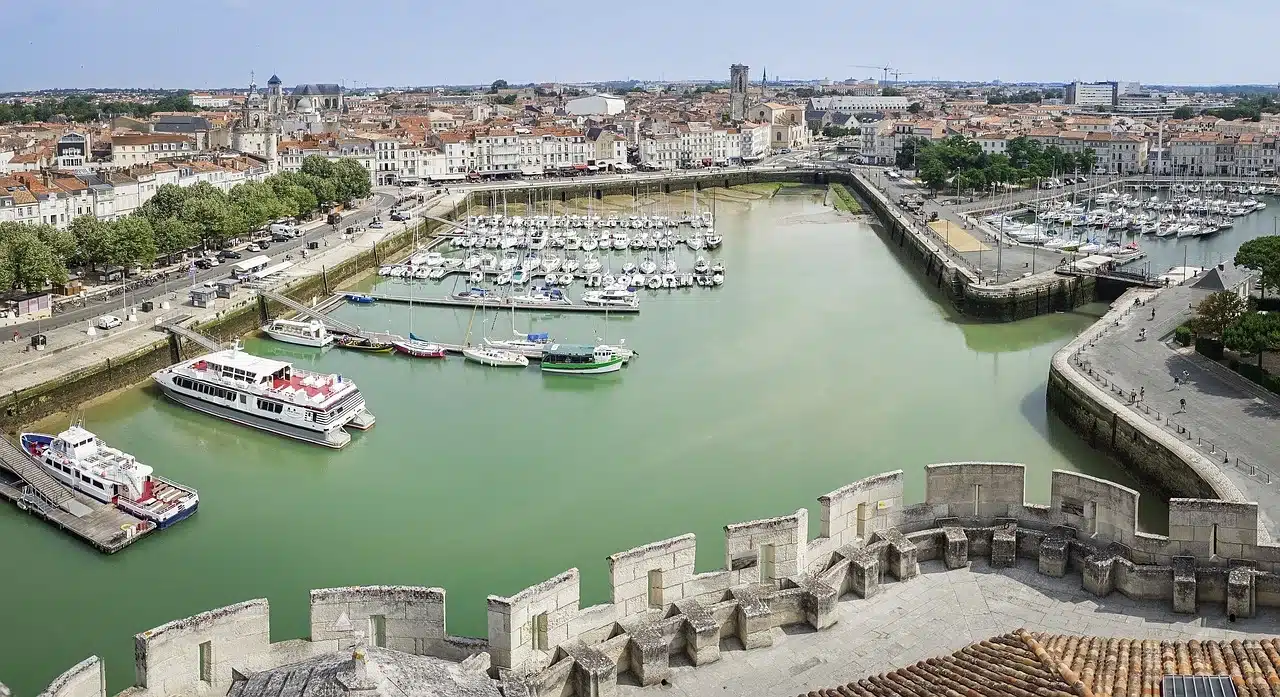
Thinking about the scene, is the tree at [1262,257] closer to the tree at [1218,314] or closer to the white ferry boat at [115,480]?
the tree at [1218,314]

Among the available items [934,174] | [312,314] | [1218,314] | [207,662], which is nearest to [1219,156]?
[934,174]

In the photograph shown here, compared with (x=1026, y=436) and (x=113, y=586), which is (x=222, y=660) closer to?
(x=113, y=586)

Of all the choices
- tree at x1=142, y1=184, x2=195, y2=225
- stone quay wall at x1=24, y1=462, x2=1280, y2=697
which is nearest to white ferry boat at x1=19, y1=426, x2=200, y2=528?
stone quay wall at x1=24, y1=462, x2=1280, y2=697

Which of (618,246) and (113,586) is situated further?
(618,246)

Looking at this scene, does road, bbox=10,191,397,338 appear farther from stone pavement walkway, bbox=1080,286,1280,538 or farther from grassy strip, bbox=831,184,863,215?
grassy strip, bbox=831,184,863,215

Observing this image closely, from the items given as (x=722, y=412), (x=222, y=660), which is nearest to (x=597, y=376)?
(x=722, y=412)

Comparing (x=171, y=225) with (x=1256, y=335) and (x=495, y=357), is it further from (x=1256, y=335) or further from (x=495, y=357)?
(x=1256, y=335)
